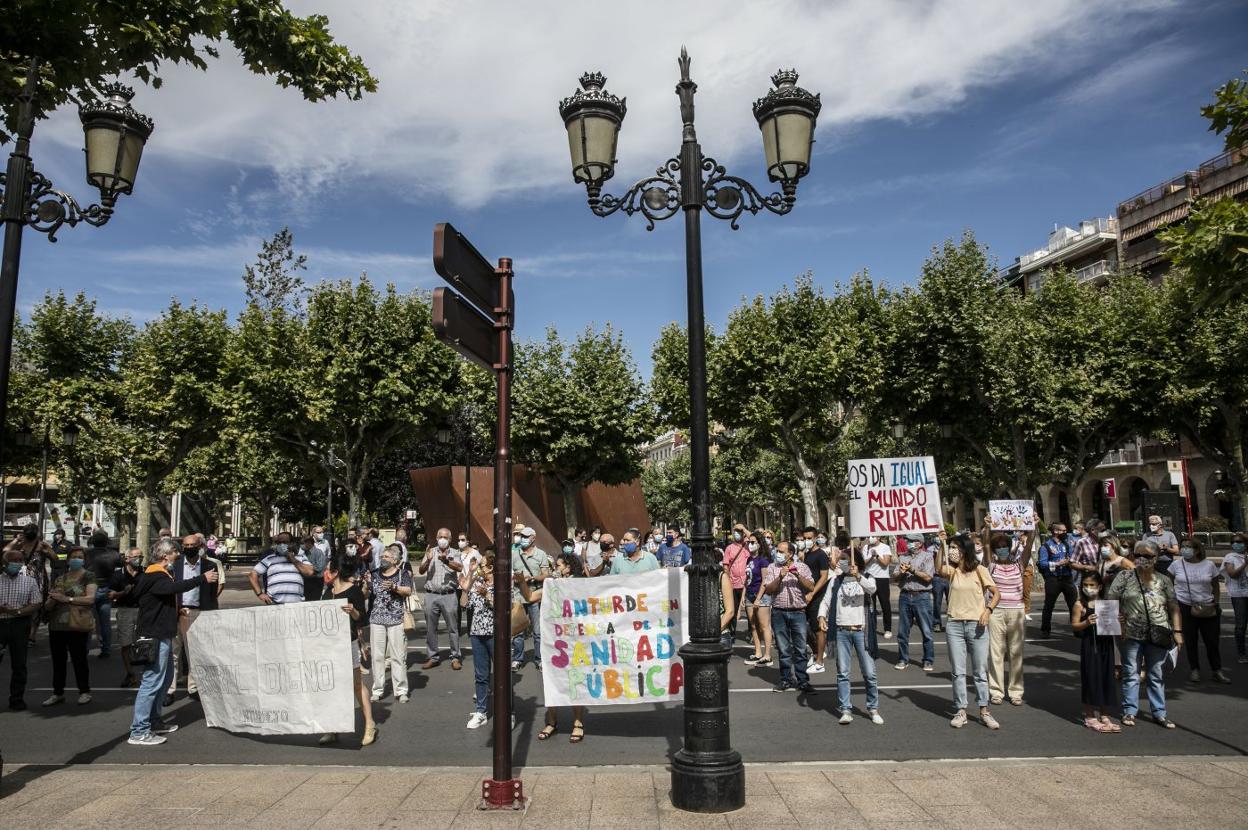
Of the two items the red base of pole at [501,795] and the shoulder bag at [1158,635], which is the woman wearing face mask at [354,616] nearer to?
the red base of pole at [501,795]

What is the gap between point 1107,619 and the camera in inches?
330

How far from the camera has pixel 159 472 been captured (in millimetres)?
32625

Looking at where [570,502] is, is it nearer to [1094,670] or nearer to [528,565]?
[528,565]

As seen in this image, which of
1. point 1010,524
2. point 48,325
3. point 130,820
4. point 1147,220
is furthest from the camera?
point 1147,220

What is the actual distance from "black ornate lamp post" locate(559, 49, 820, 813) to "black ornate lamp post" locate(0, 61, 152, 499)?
156 inches

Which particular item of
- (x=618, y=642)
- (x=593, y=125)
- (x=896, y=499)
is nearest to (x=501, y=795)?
(x=618, y=642)

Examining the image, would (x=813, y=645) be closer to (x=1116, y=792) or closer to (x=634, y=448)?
(x=1116, y=792)

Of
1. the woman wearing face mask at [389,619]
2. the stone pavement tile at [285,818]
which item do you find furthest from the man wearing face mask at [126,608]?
the stone pavement tile at [285,818]

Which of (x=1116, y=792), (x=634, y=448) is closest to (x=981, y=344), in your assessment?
(x=634, y=448)

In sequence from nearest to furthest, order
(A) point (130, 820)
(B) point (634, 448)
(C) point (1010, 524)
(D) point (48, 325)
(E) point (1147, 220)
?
1. (A) point (130, 820)
2. (C) point (1010, 524)
3. (D) point (48, 325)
4. (B) point (634, 448)
5. (E) point (1147, 220)

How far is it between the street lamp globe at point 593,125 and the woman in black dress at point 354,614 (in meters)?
4.62

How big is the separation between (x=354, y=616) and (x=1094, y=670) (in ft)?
23.8

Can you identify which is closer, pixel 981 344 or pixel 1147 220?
pixel 981 344

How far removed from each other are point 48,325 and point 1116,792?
35652 mm
